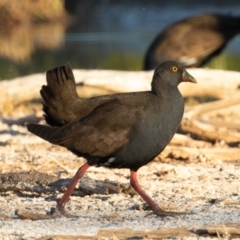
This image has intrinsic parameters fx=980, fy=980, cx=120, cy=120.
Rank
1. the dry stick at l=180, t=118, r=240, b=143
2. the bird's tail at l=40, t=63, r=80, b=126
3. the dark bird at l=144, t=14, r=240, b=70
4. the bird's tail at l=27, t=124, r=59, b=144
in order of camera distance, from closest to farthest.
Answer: the bird's tail at l=27, t=124, r=59, b=144 → the bird's tail at l=40, t=63, r=80, b=126 → the dry stick at l=180, t=118, r=240, b=143 → the dark bird at l=144, t=14, r=240, b=70

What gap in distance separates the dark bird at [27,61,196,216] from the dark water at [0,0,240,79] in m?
9.68

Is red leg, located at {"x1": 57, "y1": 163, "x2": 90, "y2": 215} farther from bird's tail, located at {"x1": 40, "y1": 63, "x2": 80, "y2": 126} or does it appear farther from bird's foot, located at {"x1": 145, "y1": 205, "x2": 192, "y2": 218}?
bird's foot, located at {"x1": 145, "y1": 205, "x2": 192, "y2": 218}

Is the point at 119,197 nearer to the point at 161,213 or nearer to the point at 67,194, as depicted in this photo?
the point at 67,194

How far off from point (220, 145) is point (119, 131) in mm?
2655

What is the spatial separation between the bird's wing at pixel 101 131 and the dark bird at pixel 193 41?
866 cm

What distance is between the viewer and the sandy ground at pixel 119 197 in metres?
6.57

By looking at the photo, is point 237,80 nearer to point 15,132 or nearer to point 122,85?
point 122,85

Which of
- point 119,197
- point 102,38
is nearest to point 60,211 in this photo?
point 119,197

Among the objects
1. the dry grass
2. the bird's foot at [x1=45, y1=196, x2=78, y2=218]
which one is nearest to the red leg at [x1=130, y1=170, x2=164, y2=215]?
the bird's foot at [x1=45, y1=196, x2=78, y2=218]

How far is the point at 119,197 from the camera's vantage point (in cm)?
766

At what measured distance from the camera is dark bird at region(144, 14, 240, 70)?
16094mm

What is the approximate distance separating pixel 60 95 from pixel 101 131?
0.43 meters

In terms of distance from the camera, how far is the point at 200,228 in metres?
6.21

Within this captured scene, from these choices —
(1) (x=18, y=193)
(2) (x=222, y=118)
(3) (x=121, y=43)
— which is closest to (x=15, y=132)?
(2) (x=222, y=118)
